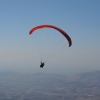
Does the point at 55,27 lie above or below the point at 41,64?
above

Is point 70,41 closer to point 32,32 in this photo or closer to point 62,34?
point 62,34

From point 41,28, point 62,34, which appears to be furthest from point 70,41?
point 41,28

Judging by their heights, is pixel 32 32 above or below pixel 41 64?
above

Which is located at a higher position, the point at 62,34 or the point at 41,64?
the point at 62,34

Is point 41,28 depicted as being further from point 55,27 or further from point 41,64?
point 41,64

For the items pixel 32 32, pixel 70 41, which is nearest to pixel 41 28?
pixel 32 32

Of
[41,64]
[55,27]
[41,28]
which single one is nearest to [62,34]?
[55,27]
